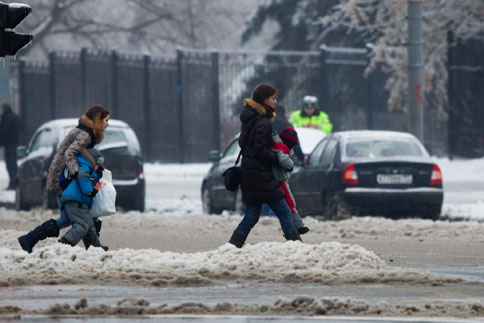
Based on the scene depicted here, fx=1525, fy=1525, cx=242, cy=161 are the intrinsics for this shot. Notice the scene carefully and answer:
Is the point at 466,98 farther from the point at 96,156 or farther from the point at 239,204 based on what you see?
the point at 96,156

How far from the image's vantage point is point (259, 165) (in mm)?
13781

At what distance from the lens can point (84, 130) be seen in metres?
13.6

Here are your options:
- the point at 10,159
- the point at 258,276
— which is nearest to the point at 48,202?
the point at 10,159

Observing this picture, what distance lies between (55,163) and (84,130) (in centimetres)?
39

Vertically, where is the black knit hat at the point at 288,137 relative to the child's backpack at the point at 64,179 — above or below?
above

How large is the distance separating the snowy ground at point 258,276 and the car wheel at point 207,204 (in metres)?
5.25

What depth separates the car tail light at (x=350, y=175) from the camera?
2012 cm

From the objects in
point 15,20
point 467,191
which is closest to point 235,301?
point 15,20

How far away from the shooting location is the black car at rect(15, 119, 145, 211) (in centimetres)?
2336

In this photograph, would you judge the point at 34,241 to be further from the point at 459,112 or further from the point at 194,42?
the point at 194,42

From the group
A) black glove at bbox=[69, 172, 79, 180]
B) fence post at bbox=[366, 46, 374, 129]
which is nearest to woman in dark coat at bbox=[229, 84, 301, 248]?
black glove at bbox=[69, 172, 79, 180]

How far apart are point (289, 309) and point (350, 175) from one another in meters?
10.2

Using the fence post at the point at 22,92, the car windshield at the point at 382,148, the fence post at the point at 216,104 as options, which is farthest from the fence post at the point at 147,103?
the car windshield at the point at 382,148

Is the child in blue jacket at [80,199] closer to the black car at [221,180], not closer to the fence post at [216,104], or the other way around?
the black car at [221,180]
